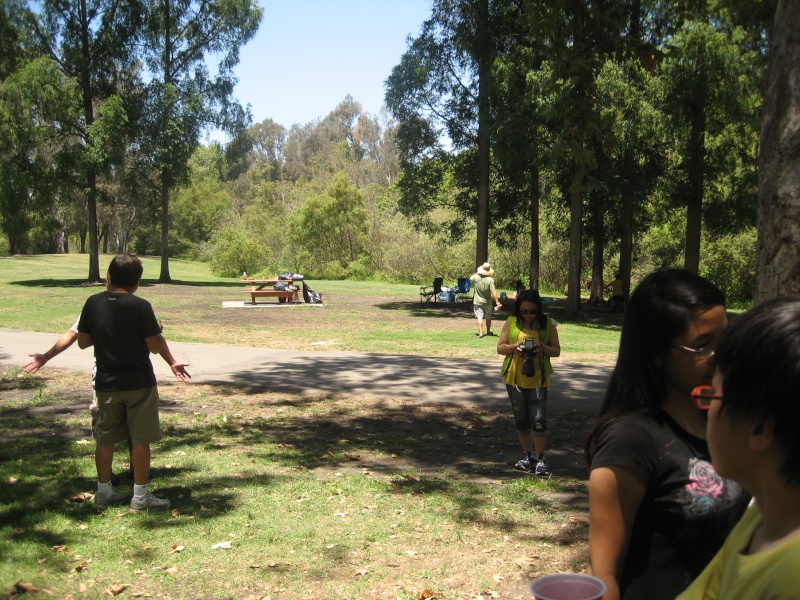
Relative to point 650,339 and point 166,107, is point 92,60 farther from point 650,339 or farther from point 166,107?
point 650,339

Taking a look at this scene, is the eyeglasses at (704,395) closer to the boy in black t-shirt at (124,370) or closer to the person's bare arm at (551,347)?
the boy in black t-shirt at (124,370)

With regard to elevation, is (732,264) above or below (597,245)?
below

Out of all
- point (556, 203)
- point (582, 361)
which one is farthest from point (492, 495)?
point (556, 203)

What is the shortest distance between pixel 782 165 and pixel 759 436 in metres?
3.75

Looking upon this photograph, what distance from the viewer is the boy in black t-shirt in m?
5.66

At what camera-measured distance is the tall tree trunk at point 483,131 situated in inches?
979

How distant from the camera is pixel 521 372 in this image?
262 inches

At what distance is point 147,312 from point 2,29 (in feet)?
118

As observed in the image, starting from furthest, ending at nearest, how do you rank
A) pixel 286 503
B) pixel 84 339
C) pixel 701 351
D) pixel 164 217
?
pixel 164 217
pixel 286 503
pixel 84 339
pixel 701 351

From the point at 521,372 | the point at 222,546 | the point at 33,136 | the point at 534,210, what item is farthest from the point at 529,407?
the point at 33,136

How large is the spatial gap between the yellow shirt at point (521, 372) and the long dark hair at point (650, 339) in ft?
14.2

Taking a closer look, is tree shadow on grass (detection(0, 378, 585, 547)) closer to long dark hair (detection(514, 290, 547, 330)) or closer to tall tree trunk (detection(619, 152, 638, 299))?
long dark hair (detection(514, 290, 547, 330))

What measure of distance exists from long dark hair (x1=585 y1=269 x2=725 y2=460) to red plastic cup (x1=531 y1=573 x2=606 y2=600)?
553mm

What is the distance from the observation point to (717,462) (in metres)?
1.39
